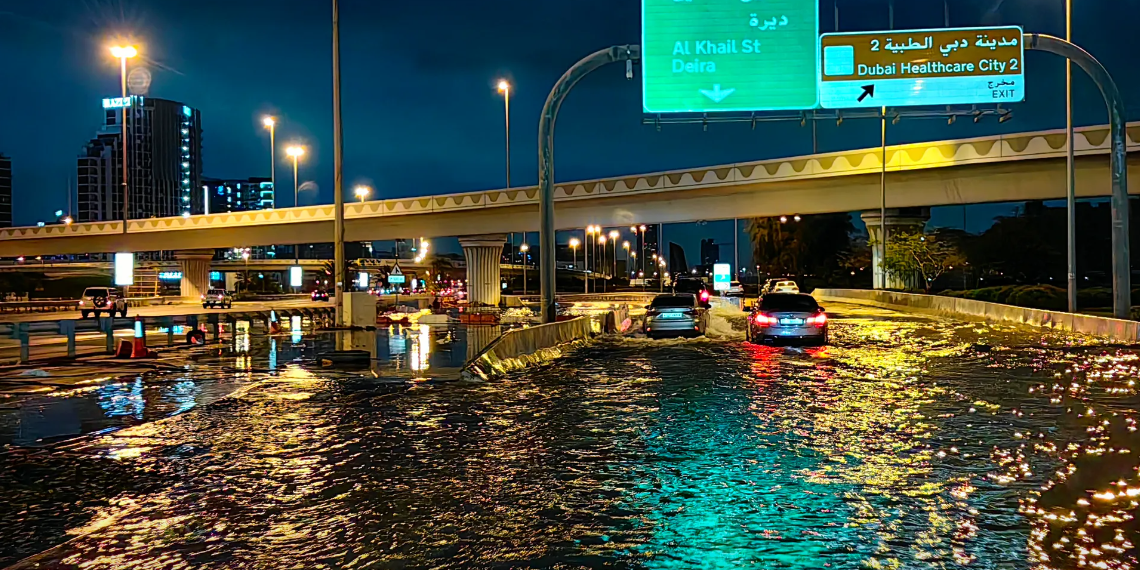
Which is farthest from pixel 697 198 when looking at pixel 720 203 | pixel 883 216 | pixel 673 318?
pixel 673 318

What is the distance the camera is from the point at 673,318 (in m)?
33.6

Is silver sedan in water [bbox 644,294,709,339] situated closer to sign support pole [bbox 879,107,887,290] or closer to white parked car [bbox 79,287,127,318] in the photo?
sign support pole [bbox 879,107,887,290]

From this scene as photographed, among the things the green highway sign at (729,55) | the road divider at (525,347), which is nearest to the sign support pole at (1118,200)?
the green highway sign at (729,55)

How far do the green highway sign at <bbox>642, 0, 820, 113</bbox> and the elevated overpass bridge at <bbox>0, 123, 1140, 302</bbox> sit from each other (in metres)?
23.3

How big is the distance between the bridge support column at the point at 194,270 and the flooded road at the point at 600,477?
86039mm

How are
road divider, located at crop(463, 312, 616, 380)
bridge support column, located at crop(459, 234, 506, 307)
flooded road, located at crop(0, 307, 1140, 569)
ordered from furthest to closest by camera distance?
bridge support column, located at crop(459, 234, 506, 307) < road divider, located at crop(463, 312, 616, 380) < flooded road, located at crop(0, 307, 1140, 569)

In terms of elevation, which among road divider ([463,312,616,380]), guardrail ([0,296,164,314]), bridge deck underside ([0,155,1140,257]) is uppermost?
bridge deck underside ([0,155,1140,257])

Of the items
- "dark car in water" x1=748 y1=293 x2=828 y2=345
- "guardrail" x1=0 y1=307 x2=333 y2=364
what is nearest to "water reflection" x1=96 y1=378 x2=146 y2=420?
"guardrail" x1=0 y1=307 x2=333 y2=364

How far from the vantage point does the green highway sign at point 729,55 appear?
26156 mm

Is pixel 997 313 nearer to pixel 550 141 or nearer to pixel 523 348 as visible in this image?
pixel 550 141

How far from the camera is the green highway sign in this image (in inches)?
1030

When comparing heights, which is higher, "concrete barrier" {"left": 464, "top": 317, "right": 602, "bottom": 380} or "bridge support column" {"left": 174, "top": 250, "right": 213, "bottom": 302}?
"bridge support column" {"left": 174, "top": 250, "right": 213, "bottom": 302}

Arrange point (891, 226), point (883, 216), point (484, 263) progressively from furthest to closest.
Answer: point (484, 263)
point (891, 226)
point (883, 216)

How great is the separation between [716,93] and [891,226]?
44274mm
